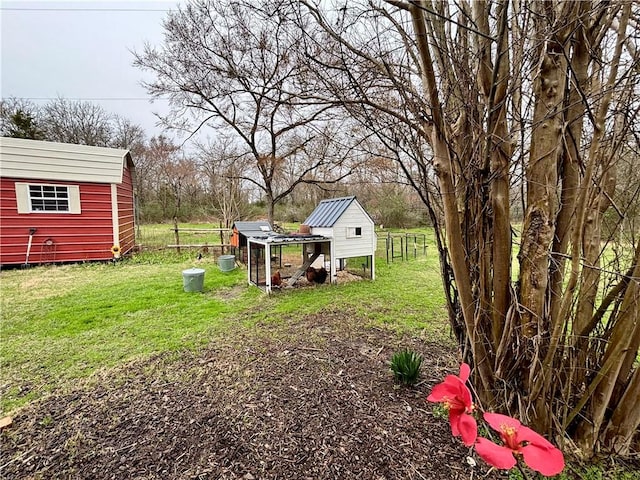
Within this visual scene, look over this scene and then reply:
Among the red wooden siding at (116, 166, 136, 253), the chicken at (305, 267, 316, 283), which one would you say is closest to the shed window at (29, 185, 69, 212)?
the red wooden siding at (116, 166, 136, 253)

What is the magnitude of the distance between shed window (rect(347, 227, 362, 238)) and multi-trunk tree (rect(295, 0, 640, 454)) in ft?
13.5

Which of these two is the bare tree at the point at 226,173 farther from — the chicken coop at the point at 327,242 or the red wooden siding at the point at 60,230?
the chicken coop at the point at 327,242

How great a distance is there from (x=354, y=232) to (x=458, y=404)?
5.46 m

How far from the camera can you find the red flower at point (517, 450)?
58 cm

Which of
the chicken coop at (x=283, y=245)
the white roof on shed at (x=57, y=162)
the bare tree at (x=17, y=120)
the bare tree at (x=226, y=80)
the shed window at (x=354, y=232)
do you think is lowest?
the chicken coop at (x=283, y=245)

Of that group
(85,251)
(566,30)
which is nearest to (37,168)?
(85,251)

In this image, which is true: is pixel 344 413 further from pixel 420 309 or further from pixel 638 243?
pixel 420 309

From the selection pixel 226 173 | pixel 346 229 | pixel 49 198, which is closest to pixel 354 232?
pixel 346 229

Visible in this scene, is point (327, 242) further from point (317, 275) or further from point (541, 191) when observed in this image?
point (541, 191)

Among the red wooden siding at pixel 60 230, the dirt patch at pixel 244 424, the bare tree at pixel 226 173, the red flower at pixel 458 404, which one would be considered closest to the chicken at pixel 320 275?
the dirt patch at pixel 244 424

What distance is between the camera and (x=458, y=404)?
735mm

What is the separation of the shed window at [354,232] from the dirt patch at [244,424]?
337cm

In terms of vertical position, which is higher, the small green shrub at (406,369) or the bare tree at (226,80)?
the bare tree at (226,80)

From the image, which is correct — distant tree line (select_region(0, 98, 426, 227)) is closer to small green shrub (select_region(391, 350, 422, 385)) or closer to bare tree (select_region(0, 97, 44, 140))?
bare tree (select_region(0, 97, 44, 140))
